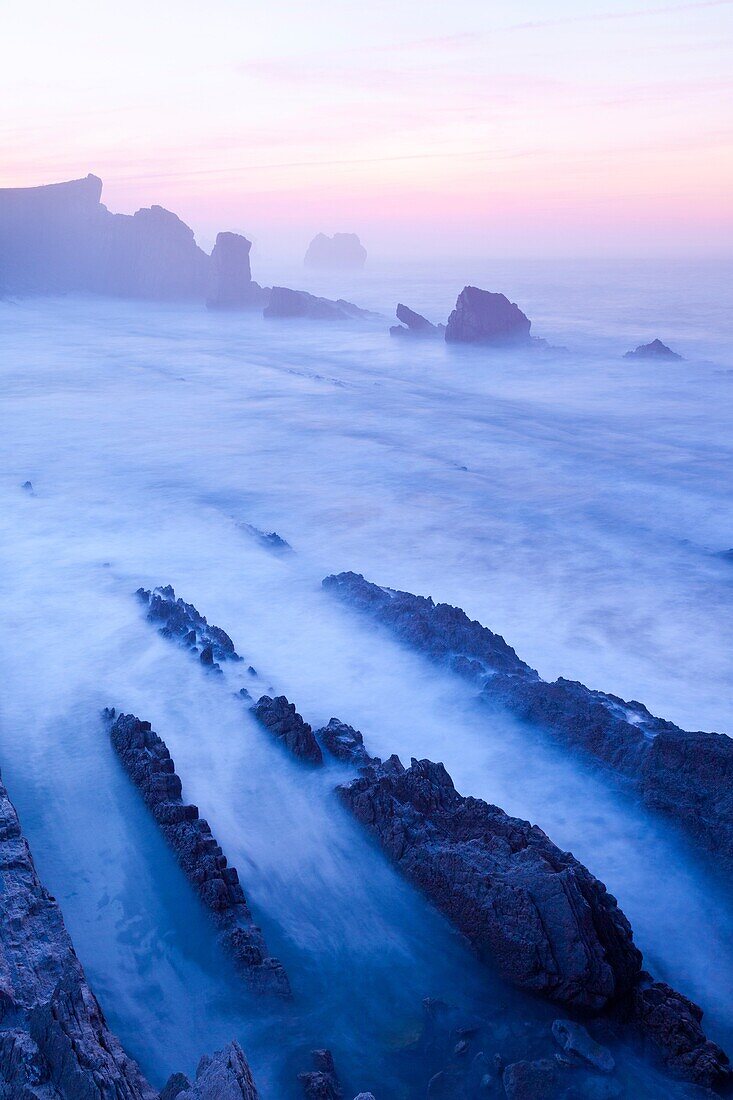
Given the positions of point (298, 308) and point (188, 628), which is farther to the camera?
point (298, 308)

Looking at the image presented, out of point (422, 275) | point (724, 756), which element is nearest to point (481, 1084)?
point (724, 756)

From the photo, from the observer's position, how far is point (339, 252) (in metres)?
144

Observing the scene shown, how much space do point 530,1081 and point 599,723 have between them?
4893mm

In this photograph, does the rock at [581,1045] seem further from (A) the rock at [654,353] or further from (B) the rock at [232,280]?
(B) the rock at [232,280]

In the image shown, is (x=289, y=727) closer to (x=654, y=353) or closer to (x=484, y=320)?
(x=654, y=353)

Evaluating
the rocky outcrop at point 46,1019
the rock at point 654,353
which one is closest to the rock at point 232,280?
the rock at point 654,353

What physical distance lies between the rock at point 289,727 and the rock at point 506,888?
1.13m

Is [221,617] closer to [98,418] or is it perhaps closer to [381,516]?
[381,516]

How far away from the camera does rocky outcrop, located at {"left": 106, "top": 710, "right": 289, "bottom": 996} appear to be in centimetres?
722

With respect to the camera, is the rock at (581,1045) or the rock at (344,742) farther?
the rock at (344,742)

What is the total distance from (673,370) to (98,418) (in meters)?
27.0

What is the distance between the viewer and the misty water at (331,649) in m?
7.32

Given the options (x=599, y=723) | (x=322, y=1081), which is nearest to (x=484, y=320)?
(x=599, y=723)

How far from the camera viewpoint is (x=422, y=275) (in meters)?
128
